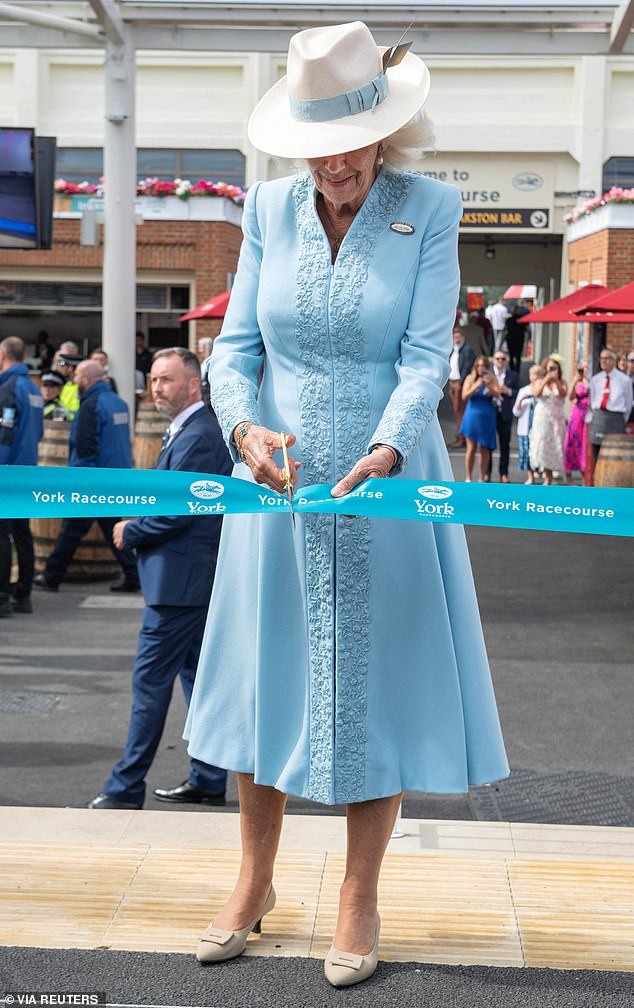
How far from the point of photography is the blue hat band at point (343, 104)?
3.31m

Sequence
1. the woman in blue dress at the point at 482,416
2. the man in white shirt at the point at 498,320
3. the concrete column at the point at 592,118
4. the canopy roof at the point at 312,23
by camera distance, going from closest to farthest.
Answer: the canopy roof at the point at 312,23 → the woman in blue dress at the point at 482,416 → the concrete column at the point at 592,118 → the man in white shirt at the point at 498,320

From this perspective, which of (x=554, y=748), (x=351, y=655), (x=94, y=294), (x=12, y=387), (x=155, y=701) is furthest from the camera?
(x=94, y=294)

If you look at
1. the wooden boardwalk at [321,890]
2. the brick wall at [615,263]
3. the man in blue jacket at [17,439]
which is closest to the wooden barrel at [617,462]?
the man in blue jacket at [17,439]

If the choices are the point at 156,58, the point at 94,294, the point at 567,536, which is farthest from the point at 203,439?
the point at 156,58

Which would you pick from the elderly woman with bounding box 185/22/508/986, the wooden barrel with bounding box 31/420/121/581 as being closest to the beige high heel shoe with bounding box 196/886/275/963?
the elderly woman with bounding box 185/22/508/986

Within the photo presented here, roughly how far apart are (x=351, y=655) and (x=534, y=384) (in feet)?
55.2

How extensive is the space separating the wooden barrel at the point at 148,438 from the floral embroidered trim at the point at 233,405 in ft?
34.2

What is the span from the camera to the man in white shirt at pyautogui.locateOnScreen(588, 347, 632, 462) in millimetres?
17812

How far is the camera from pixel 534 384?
64.9 feet

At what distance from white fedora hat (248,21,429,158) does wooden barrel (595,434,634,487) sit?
11.7 meters

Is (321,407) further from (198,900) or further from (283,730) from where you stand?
(198,900)

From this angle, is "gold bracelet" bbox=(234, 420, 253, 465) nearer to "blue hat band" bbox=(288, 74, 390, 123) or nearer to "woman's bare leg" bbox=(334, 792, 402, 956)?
"blue hat band" bbox=(288, 74, 390, 123)

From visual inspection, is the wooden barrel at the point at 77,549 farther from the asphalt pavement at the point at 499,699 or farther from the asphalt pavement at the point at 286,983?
the asphalt pavement at the point at 286,983

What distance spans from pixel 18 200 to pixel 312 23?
2.80 meters
